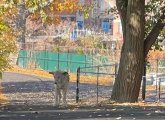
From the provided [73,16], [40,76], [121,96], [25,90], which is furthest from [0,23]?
[73,16]

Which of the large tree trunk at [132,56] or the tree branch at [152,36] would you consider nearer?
the large tree trunk at [132,56]

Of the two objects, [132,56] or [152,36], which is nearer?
[132,56]

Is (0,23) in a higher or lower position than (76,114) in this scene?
higher

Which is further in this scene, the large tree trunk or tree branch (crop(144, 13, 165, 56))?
tree branch (crop(144, 13, 165, 56))

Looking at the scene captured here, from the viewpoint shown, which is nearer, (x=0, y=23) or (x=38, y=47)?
(x=0, y=23)

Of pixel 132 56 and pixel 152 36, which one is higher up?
Answer: pixel 152 36

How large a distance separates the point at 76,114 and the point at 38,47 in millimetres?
40955

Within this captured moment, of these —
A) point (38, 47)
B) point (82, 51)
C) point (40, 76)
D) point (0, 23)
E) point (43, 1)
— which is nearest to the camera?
point (0, 23)

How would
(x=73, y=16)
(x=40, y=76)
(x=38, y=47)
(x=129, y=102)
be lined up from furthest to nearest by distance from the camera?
1. (x=73, y=16)
2. (x=38, y=47)
3. (x=40, y=76)
4. (x=129, y=102)

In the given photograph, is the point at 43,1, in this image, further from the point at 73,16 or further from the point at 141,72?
the point at 73,16

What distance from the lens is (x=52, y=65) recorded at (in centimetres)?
5141

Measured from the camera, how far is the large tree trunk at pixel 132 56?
20891mm

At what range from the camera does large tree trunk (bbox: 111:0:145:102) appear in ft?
68.5

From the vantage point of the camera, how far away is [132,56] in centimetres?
2112
